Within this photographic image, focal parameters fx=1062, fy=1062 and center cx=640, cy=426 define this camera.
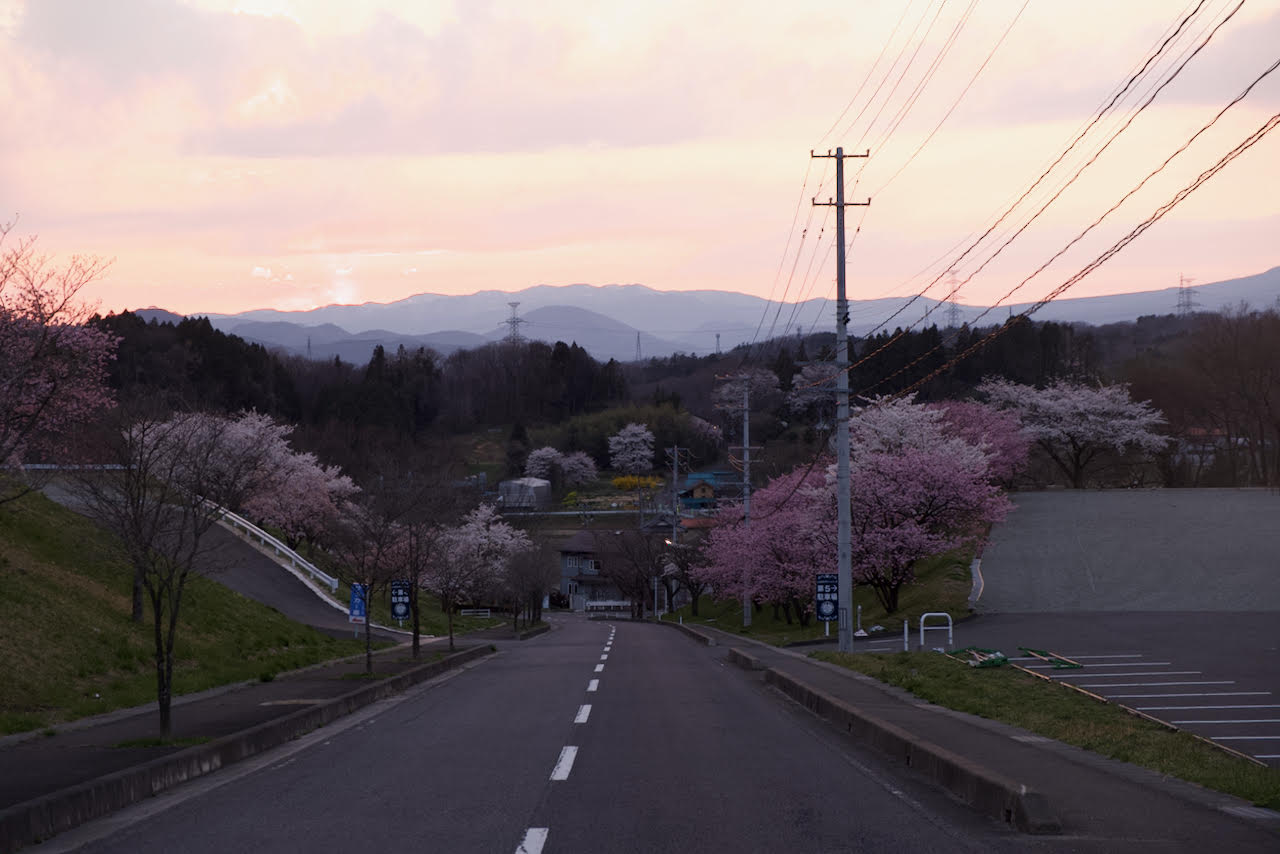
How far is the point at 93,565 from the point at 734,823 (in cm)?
2051

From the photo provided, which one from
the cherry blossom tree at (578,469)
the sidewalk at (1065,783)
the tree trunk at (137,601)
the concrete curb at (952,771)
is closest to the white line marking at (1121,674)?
the sidewalk at (1065,783)

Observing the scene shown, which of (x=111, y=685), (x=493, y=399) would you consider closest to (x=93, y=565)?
(x=111, y=685)

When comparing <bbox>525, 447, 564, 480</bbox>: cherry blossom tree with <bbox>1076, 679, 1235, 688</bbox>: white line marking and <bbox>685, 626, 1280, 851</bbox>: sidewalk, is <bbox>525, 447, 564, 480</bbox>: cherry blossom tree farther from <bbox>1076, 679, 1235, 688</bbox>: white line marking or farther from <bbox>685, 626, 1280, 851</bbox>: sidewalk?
<bbox>685, 626, 1280, 851</bbox>: sidewalk

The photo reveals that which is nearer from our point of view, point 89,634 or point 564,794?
point 564,794

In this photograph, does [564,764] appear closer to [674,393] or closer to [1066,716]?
[1066,716]

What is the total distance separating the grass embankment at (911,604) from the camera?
3619 cm

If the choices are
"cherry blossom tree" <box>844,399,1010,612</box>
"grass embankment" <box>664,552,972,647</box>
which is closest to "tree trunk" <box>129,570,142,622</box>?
"grass embankment" <box>664,552,972,647</box>

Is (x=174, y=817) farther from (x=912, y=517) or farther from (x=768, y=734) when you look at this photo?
(x=912, y=517)

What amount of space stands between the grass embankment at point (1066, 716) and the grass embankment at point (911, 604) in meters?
13.5

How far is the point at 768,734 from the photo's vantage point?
12.5 metres

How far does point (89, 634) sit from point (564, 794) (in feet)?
43.3

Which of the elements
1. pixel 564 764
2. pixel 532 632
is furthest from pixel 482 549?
pixel 564 764

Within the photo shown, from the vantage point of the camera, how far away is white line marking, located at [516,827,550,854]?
257 inches

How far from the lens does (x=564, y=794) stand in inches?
333
